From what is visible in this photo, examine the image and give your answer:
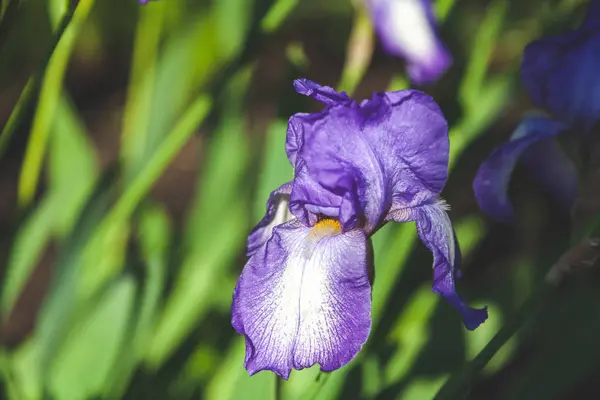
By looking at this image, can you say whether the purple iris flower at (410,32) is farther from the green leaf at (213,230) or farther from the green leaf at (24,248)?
the green leaf at (24,248)

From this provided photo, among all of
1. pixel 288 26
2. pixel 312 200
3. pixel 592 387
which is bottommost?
pixel 592 387

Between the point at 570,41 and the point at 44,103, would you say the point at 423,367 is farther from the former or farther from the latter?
the point at 44,103

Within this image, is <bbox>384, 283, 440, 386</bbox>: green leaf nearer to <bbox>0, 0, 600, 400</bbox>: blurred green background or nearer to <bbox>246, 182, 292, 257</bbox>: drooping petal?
<bbox>0, 0, 600, 400</bbox>: blurred green background

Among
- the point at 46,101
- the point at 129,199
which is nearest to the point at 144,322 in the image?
the point at 129,199

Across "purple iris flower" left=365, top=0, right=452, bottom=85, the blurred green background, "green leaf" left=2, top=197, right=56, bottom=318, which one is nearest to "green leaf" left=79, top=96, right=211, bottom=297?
the blurred green background

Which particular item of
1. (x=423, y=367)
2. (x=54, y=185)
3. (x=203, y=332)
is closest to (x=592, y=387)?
(x=423, y=367)

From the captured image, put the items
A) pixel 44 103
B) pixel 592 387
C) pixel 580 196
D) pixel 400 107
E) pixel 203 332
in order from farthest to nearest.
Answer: pixel 592 387, pixel 203 332, pixel 44 103, pixel 580 196, pixel 400 107
